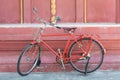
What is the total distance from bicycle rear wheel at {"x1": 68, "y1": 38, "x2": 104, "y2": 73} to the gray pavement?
0.56ft

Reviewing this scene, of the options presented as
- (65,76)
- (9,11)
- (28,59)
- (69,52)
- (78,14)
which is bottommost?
(65,76)

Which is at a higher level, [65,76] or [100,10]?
[100,10]

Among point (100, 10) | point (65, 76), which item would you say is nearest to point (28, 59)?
point (65, 76)

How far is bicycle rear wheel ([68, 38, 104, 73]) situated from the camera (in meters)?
8.94

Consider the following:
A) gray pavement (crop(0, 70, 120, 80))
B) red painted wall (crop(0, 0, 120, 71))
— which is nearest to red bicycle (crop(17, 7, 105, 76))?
gray pavement (crop(0, 70, 120, 80))

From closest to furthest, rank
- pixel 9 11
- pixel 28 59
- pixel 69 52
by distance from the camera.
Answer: pixel 69 52 → pixel 28 59 → pixel 9 11

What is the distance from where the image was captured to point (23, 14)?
9953 millimetres

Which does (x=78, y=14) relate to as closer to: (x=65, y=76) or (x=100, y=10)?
(x=100, y=10)

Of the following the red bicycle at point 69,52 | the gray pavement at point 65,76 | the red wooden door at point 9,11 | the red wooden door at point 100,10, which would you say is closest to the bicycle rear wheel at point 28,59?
the red bicycle at point 69,52

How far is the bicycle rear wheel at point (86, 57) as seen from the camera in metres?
8.94

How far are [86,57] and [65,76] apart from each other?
0.65m

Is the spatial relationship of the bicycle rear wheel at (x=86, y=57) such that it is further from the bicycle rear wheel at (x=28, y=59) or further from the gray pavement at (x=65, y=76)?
the bicycle rear wheel at (x=28, y=59)

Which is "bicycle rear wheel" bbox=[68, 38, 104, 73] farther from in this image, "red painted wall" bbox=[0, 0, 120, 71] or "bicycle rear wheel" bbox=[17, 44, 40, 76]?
"bicycle rear wheel" bbox=[17, 44, 40, 76]

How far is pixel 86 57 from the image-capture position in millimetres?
8961
